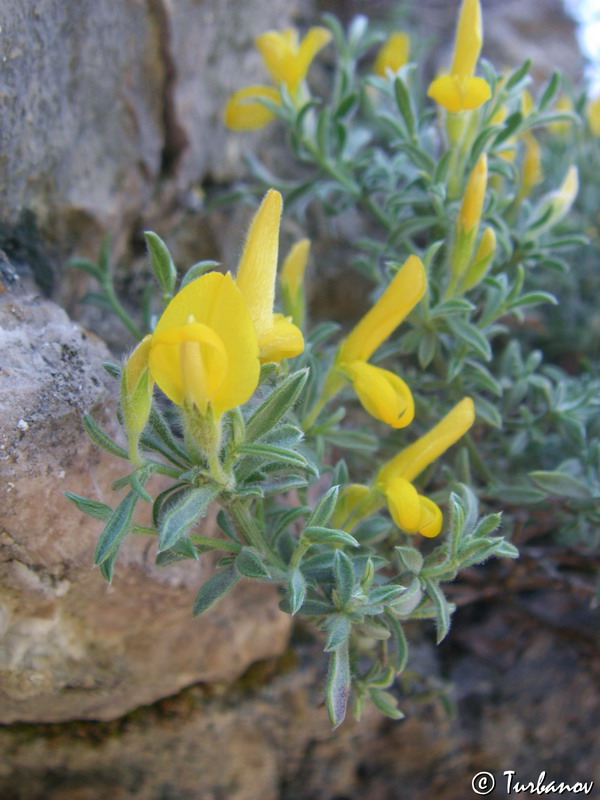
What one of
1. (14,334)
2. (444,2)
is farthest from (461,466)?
(444,2)

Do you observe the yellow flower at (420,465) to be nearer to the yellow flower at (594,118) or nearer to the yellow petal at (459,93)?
the yellow petal at (459,93)

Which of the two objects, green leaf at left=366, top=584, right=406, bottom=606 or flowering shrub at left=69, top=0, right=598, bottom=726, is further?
green leaf at left=366, top=584, right=406, bottom=606

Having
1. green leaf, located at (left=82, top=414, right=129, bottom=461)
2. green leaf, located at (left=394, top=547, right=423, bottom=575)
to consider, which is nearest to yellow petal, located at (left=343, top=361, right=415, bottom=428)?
green leaf, located at (left=394, top=547, right=423, bottom=575)

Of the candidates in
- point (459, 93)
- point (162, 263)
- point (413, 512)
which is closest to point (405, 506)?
point (413, 512)

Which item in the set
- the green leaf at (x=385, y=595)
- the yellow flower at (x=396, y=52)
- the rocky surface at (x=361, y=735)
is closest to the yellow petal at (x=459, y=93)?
the green leaf at (x=385, y=595)

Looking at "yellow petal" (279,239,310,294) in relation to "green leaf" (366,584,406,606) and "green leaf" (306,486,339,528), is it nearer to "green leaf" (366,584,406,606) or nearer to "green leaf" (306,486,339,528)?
"green leaf" (306,486,339,528)

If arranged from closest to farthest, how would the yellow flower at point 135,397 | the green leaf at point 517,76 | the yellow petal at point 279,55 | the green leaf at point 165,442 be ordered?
1. the yellow flower at point 135,397
2. the green leaf at point 165,442
3. the green leaf at point 517,76
4. the yellow petal at point 279,55
